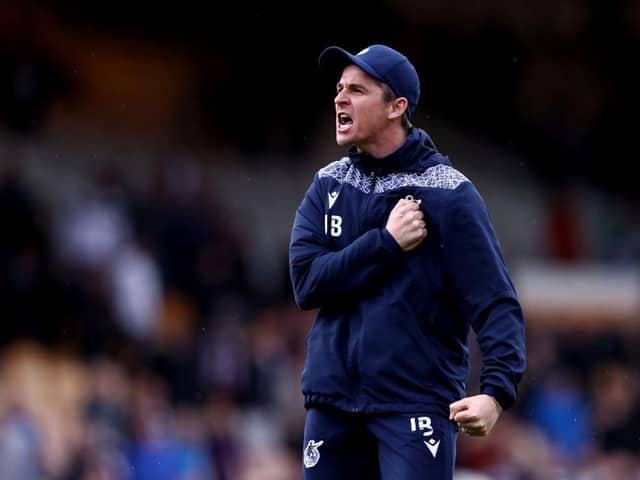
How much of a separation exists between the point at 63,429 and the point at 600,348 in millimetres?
5676

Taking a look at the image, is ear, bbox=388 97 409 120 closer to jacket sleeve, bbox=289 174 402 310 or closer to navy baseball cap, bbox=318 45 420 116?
A: navy baseball cap, bbox=318 45 420 116

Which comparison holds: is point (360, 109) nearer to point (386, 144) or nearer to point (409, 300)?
point (386, 144)

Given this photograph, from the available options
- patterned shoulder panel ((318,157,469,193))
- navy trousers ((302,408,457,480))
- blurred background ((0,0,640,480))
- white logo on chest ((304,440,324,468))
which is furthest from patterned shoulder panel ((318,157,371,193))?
blurred background ((0,0,640,480))

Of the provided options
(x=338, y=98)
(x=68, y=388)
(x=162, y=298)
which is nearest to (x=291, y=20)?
(x=162, y=298)

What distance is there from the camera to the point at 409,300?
19.1ft

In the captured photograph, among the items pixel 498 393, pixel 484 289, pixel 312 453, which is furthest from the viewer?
pixel 312 453

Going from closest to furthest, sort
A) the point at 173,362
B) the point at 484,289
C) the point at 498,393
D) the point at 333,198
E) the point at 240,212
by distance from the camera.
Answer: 1. the point at 498,393
2. the point at 484,289
3. the point at 333,198
4. the point at 173,362
5. the point at 240,212

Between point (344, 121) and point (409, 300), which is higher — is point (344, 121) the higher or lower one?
the higher one

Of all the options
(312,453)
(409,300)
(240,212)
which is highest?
(409,300)

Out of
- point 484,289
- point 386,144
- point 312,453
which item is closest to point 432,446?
point 312,453

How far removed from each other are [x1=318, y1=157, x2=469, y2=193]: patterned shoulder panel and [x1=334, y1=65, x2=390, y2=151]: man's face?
147mm

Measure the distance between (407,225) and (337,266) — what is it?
11.2 inches

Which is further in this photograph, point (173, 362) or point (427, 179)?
point (173, 362)

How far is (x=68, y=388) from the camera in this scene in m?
13.2
